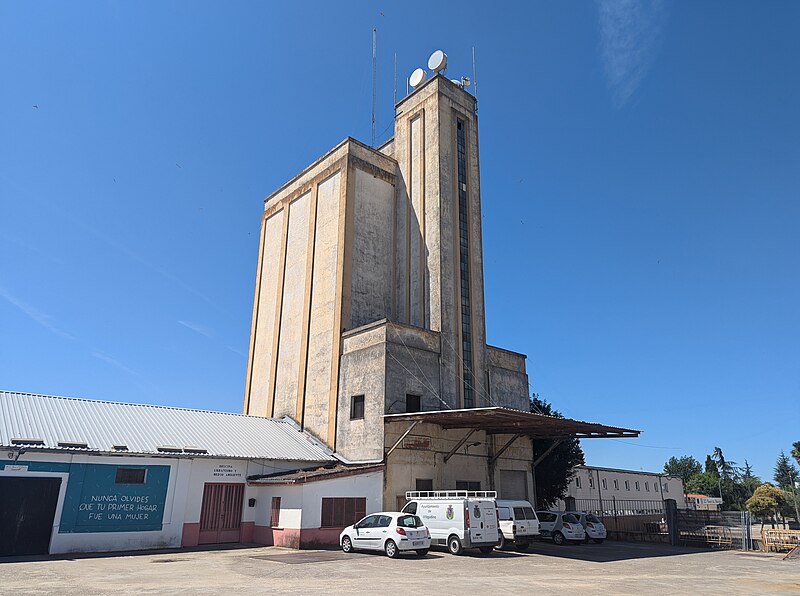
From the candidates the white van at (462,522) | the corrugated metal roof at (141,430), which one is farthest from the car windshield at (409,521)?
the corrugated metal roof at (141,430)

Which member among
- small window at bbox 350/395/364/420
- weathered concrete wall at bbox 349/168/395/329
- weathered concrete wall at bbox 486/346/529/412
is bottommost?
small window at bbox 350/395/364/420

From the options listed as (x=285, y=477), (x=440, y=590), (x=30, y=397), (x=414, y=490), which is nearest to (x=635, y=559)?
(x=414, y=490)

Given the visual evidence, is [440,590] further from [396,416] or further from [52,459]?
[52,459]

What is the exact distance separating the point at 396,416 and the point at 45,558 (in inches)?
589

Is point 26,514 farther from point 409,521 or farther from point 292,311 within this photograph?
point 292,311

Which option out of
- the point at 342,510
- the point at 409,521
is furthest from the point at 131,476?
the point at 409,521

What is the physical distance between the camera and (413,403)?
101 ft

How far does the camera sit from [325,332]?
34.3m

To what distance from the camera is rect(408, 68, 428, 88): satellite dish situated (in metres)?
40.4

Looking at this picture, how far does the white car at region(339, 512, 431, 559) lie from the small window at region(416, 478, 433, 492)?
650 cm

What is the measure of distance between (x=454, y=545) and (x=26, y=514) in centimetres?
1627

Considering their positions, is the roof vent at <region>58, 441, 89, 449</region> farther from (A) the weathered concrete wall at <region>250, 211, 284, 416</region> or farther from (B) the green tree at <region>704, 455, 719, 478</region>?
(B) the green tree at <region>704, 455, 719, 478</region>

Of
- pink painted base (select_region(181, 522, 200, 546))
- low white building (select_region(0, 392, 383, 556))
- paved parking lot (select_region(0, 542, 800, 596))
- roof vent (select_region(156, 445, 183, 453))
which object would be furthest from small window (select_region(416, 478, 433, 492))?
roof vent (select_region(156, 445, 183, 453))

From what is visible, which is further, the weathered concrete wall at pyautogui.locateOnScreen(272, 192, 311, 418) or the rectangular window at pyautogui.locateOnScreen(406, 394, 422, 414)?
the weathered concrete wall at pyautogui.locateOnScreen(272, 192, 311, 418)
